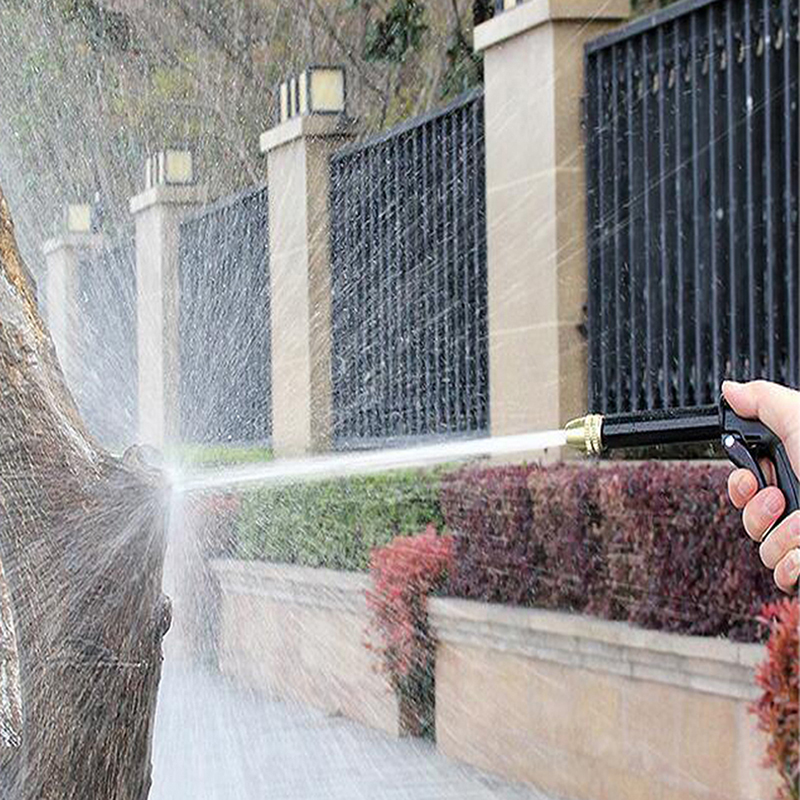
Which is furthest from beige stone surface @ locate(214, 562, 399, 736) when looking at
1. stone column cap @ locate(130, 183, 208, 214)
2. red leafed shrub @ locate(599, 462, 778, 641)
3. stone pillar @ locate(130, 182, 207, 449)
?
stone column cap @ locate(130, 183, 208, 214)

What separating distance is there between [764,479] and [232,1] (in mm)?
10331

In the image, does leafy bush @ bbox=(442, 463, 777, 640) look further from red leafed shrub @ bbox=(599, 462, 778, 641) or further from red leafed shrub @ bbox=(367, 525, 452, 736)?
red leafed shrub @ bbox=(367, 525, 452, 736)

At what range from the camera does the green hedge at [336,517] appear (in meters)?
5.82

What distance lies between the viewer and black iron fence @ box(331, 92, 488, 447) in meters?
6.73

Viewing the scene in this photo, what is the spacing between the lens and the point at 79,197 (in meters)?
12.6

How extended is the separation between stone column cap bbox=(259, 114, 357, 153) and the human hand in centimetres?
660

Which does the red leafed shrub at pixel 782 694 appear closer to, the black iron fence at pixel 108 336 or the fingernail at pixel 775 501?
the fingernail at pixel 775 501

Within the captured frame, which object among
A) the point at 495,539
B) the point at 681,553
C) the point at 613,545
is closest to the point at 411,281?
the point at 495,539

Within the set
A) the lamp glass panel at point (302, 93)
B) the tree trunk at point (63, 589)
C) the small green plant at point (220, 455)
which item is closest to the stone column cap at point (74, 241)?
the small green plant at point (220, 455)

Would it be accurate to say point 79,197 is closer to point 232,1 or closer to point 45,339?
point 232,1

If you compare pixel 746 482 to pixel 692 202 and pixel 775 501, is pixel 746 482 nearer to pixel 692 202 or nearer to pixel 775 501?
pixel 775 501

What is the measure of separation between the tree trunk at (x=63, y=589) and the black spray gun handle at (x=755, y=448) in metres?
1.01

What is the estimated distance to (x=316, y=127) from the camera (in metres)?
8.04

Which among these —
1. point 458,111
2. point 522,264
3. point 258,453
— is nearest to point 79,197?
point 258,453
